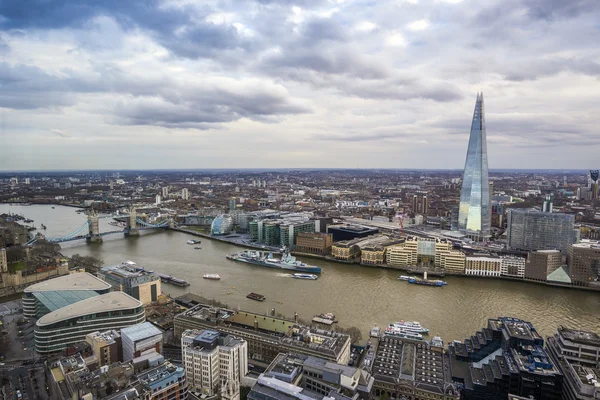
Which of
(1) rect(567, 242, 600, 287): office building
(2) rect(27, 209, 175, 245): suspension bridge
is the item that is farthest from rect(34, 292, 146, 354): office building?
(1) rect(567, 242, 600, 287): office building

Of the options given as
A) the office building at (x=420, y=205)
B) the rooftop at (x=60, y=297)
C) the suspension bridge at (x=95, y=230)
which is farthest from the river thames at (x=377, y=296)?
the office building at (x=420, y=205)

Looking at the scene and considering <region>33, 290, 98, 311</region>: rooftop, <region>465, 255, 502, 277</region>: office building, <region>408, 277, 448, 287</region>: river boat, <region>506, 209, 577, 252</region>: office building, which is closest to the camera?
<region>33, 290, 98, 311</region>: rooftop

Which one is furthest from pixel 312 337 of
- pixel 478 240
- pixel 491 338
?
pixel 478 240

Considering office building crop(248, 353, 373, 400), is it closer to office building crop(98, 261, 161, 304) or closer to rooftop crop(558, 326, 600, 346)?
rooftop crop(558, 326, 600, 346)

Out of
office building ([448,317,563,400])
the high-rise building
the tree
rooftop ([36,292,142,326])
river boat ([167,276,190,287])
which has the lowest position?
river boat ([167,276,190,287])

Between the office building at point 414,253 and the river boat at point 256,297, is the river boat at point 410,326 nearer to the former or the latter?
the river boat at point 256,297

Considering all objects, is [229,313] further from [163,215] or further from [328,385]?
[163,215]
